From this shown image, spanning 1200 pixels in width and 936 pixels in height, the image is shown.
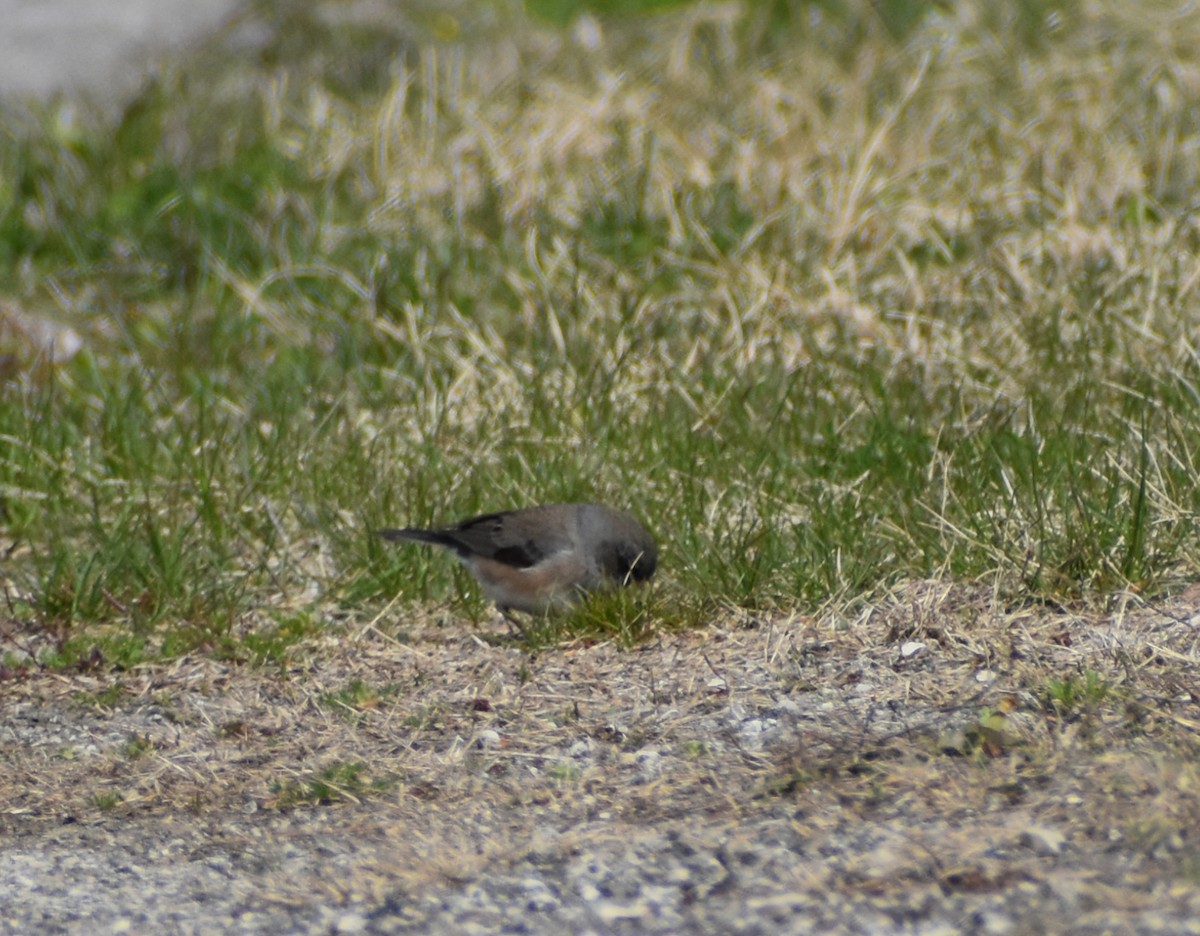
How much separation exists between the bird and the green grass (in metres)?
0.14

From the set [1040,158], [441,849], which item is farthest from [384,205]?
[441,849]

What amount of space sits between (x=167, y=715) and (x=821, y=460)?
2.32 metres

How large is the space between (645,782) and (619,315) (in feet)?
11.4

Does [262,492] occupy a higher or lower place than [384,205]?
lower

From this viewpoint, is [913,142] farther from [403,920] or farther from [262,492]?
[403,920]

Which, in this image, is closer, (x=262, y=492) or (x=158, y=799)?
(x=158, y=799)

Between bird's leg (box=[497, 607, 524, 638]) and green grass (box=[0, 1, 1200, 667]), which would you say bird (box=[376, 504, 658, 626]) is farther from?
green grass (box=[0, 1, 1200, 667])

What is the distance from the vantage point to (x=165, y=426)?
664cm

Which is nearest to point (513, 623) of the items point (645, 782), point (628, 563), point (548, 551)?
point (548, 551)

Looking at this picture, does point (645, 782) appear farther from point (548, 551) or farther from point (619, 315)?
point (619, 315)

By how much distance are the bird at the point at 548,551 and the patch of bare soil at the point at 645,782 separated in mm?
211

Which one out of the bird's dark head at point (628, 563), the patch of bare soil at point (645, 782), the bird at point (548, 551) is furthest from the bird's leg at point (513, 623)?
the bird's dark head at point (628, 563)

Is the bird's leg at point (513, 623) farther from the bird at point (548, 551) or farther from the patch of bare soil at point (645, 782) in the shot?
the patch of bare soil at point (645, 782)

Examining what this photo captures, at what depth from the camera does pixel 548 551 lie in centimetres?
500
